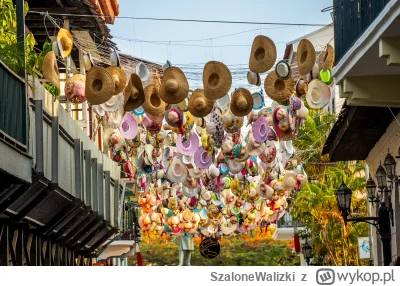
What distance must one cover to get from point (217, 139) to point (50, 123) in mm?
2911

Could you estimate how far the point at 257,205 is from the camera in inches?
1344

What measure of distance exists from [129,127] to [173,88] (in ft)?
11.1

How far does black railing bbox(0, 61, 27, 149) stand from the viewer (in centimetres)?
1512

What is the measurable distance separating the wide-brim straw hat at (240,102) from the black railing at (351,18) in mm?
→ 1671

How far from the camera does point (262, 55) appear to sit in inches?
693

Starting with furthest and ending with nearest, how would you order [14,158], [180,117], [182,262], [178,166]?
[182,262], [178,166], [180,117], [14,158]

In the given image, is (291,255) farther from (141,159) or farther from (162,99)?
(162,99)

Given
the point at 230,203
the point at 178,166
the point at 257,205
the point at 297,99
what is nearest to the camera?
the point at 297,99

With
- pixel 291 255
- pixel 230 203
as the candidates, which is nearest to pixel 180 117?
pixel 230 203

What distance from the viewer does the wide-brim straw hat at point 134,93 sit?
18094 millimetres

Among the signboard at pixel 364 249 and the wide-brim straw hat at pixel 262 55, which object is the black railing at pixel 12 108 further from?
the signboard at pixel 364 249

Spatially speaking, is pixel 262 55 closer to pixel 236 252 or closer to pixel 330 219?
pixel 330 219

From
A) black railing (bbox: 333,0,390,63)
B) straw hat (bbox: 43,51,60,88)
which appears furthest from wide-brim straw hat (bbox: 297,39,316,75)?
straw hat (bbox: 43,51,60,88)

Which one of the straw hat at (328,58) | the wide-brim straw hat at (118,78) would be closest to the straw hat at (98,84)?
the wide-brim straw hat at (118,78)
